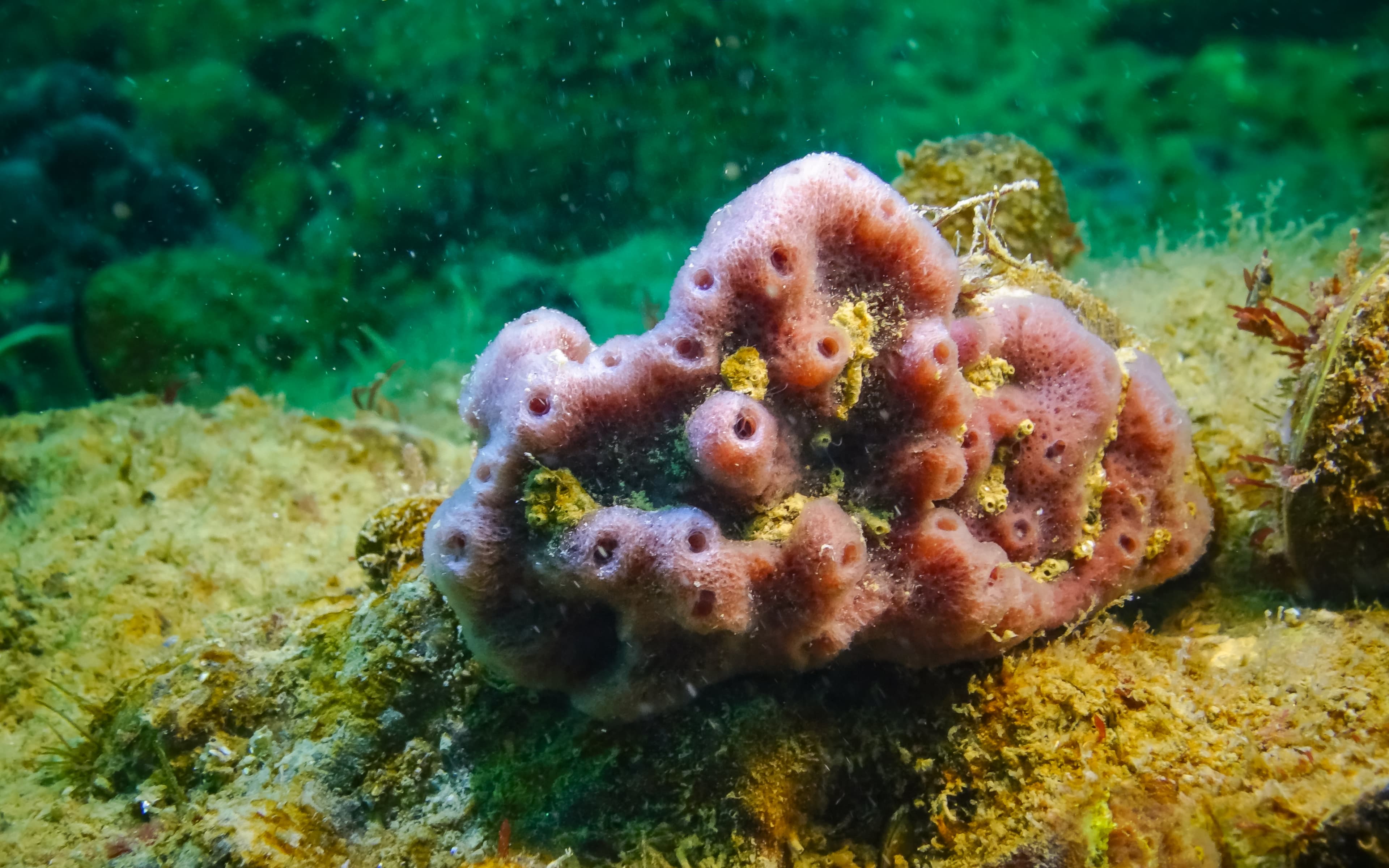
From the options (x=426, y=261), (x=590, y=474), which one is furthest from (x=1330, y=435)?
(x=426, y=261)

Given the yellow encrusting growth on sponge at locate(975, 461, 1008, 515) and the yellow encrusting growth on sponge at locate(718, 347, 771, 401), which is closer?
the yellow encrusting growth on sponge at locate(718, 347, 771, 401)

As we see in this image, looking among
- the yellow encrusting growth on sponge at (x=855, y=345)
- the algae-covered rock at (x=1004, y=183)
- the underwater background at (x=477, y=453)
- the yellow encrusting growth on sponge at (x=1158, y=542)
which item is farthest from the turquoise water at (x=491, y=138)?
the yellow encrusting growth on sponge at (x=1158, y=542)

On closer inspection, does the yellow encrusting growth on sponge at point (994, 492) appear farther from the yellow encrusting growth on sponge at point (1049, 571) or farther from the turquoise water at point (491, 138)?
the turquoise water at point (491, 138)

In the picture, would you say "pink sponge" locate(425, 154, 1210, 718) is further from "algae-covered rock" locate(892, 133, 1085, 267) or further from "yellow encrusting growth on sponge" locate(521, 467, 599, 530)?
"algae-covered rock" locate(892, 133, 1085, 267)

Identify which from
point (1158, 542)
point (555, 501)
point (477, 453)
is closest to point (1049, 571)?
point (1158, 542)

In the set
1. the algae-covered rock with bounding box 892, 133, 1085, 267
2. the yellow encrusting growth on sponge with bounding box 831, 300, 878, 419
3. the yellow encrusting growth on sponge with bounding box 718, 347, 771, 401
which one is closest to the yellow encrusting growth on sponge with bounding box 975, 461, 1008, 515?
the yellow encrusting growth on sponge with bounding box 831, 300, 878, 419
